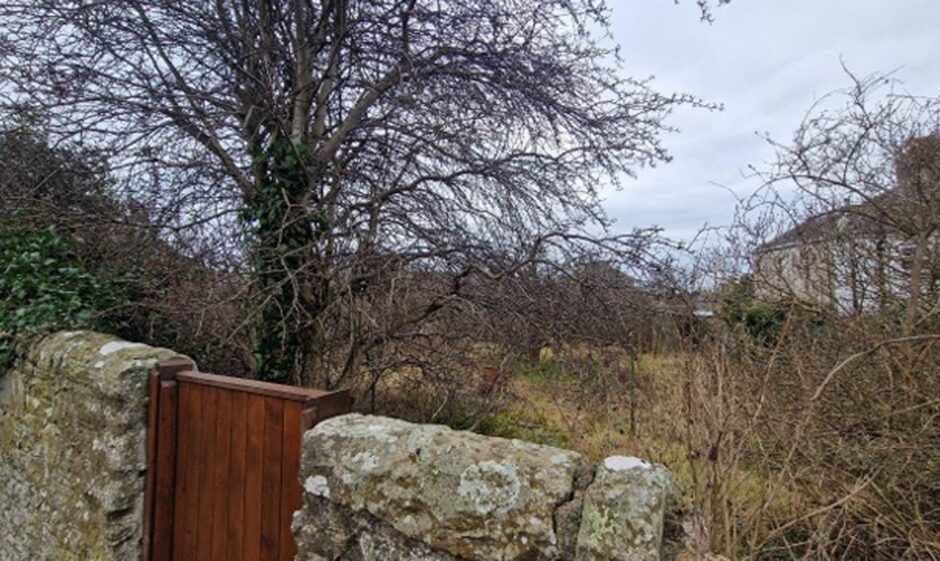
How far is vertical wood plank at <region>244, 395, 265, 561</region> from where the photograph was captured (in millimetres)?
2654

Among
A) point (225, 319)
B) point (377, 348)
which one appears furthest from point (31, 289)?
point (377, 348)

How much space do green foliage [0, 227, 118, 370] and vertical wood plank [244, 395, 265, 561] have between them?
2121 millimetres

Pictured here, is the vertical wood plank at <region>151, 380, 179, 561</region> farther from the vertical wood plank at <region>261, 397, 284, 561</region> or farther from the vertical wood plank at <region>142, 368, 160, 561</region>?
the vertical wood plank at <region>261, 397, 284, 561</region>

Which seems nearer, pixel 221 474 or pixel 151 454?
pixel 221 474

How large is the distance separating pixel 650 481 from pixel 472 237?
297cm

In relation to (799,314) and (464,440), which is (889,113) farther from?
(464,440)

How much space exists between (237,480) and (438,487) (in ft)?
4.67

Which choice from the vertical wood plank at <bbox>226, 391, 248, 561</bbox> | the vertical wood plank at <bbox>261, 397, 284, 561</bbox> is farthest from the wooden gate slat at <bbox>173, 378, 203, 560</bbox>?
the vertical wood plank at <bbox>261, 397, 284, 561</bbox>

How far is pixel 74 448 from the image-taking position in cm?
332

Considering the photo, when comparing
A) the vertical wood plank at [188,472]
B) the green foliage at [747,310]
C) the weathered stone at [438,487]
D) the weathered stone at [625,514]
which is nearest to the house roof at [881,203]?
the green foliage at [747,310]

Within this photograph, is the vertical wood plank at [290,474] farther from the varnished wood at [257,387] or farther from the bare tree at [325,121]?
the bare tree at [325,121]

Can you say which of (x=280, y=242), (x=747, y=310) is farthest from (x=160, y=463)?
(x=747, y=310)

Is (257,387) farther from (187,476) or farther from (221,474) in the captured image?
(187,476)

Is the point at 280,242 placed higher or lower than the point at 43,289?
higher
